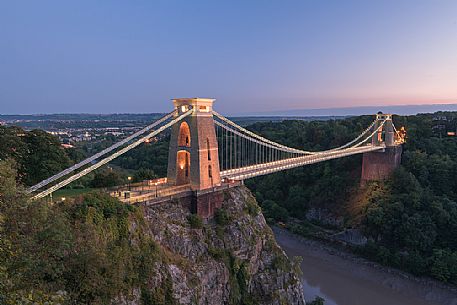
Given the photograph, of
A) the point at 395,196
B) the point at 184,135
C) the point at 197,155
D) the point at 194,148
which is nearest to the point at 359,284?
the point at 395,196

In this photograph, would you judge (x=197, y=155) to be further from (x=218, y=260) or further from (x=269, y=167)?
(x=269, y=167)

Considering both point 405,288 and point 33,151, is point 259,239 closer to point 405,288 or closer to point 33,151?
point 33,151

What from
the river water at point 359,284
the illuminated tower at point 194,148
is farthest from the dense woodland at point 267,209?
the illuminated tower at point 194,148

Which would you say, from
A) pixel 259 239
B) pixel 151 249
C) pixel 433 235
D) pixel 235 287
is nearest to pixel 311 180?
pixel 433 235

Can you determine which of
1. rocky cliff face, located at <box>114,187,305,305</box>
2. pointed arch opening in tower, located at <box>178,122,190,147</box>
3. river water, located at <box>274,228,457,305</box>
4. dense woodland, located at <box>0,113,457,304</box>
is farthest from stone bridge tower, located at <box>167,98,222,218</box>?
river water, located at <box>274,228,457,305</box>

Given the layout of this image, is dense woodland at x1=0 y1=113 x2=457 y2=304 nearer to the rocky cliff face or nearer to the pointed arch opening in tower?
the rocky cliff face
